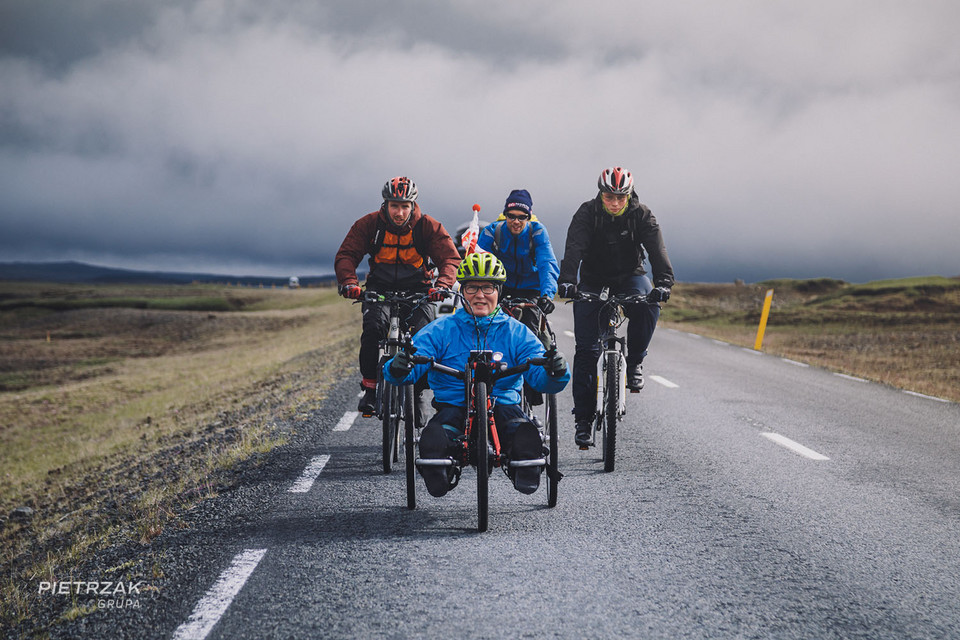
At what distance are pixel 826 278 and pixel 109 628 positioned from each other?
85942 mm

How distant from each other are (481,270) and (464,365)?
642 millimetres

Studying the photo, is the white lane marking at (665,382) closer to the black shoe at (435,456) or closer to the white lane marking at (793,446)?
the white lane marking at (793,446)

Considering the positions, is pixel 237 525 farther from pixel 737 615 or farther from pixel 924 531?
pixel 924 531

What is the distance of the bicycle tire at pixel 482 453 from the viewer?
4242mm

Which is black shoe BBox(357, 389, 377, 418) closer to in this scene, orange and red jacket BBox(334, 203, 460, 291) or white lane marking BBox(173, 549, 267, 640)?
orange and red jacket BBox(334, 203, 460, 291)

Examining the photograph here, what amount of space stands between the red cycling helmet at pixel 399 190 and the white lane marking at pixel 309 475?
2.41 m

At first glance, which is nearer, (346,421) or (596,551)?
(596,551)

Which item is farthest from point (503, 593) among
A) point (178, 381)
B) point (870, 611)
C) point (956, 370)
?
point (178, 381)

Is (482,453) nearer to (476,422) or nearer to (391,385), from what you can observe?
(476,422)

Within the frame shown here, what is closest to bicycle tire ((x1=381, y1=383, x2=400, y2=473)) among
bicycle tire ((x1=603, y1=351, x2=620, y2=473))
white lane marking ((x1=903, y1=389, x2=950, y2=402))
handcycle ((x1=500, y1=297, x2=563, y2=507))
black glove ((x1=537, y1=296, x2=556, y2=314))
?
handcycle ((x1=500, y1=297, x2=563, y2=507))

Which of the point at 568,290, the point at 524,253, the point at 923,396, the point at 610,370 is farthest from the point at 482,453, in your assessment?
the point at 923,396

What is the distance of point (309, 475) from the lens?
19.6 ft

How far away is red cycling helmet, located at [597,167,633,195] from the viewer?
609cm

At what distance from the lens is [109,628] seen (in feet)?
10.9
